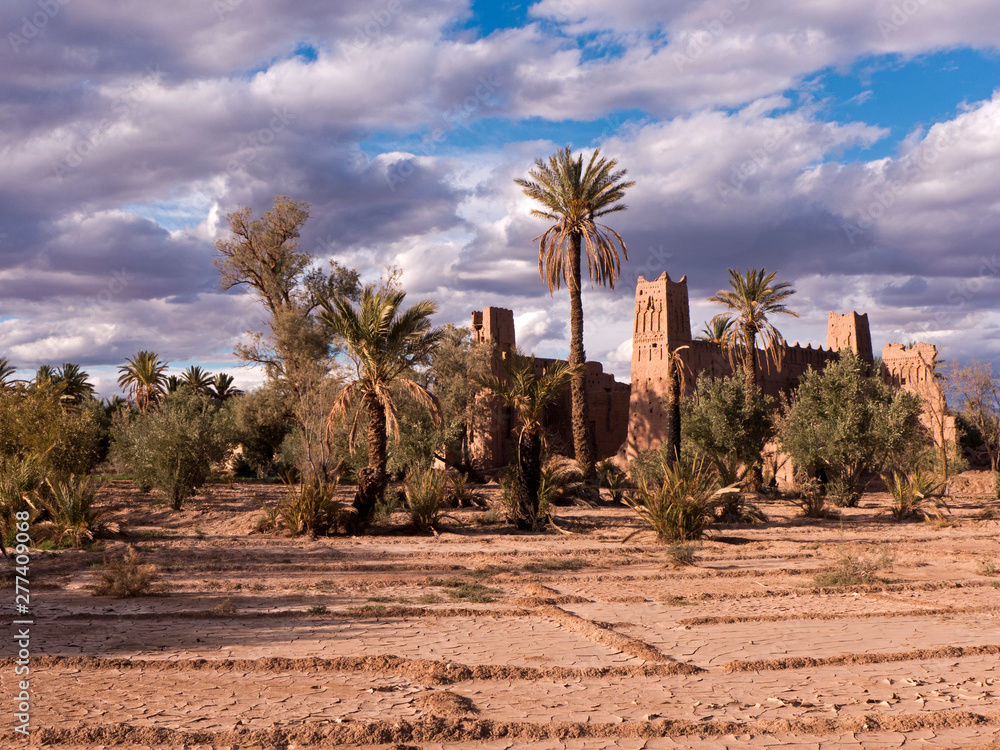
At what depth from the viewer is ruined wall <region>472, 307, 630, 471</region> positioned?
36.9m

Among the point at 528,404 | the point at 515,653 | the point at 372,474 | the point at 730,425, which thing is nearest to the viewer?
the point at 515,653

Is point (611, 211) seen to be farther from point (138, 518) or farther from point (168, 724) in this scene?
point (168, 724)

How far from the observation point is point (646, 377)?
35.4m

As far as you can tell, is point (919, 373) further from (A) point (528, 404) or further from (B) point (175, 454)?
(B) point (175, 454)

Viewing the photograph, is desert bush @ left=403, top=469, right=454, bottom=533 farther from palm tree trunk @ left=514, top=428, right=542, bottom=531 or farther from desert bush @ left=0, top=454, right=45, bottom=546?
desert bush @ left=0, top=454, right=45, bottom=546

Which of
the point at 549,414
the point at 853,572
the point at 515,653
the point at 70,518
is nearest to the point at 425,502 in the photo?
the point at 70,518

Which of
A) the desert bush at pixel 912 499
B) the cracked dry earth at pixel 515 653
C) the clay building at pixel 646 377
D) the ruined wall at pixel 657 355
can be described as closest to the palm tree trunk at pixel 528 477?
the cracked dry earth at pixel 515 653

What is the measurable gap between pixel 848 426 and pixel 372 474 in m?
14.5

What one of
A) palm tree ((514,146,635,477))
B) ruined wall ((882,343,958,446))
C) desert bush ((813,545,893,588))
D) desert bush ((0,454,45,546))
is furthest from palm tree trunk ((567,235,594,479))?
ruined wall ((882,343,958,446))

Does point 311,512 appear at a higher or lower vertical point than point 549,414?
lower

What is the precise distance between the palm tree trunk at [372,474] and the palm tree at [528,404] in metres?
2.39

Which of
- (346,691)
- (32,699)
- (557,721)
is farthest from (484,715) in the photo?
(32,699)

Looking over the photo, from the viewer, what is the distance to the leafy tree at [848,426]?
23.0 m

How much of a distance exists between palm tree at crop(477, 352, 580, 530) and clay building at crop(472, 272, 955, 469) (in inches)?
A: 631
